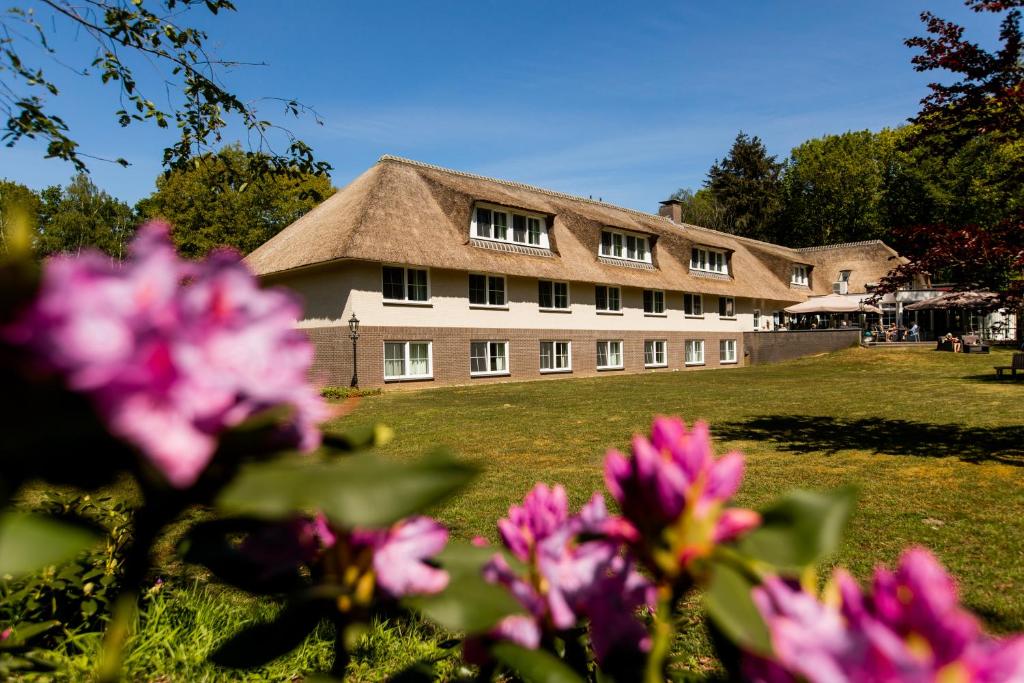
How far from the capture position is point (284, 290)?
594mm

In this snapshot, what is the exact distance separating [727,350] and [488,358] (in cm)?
1713

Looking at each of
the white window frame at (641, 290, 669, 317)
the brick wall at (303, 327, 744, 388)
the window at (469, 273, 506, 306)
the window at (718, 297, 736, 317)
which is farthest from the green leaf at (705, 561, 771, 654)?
the window at (718, 297, 736, 317)

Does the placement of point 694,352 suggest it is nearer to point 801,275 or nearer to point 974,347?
point 974,347

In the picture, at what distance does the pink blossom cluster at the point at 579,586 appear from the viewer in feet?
2.57

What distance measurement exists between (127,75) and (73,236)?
36.4 metres

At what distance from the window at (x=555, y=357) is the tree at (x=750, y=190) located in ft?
151

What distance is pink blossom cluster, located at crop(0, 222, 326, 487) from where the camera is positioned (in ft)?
1.58

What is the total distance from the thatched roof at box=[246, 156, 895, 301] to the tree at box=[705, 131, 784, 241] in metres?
35.7

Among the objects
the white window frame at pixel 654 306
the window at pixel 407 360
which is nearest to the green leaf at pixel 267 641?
the window at pixel 407 360

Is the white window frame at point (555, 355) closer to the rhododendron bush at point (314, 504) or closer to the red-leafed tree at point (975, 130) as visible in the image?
the red-leafed tree at point (975, 130)

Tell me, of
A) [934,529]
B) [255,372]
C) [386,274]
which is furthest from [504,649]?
[386,274]

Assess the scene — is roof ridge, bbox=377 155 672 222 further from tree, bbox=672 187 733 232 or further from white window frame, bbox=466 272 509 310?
tree, bbox=672 187 733 232

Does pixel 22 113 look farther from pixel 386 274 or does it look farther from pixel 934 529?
pixel 386 274

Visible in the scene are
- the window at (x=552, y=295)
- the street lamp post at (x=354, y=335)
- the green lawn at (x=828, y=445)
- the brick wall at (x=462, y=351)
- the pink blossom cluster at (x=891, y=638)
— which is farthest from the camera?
the window at (x=552, y=295)
